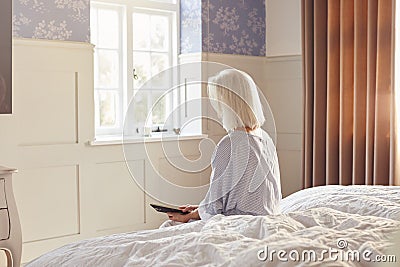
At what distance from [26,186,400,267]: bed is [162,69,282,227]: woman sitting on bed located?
0.45m

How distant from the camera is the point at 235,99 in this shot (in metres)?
2.57

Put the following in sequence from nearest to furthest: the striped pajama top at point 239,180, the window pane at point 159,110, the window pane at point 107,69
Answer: the striped pajama top at point 239,180 < the window pane at point 107,69 < the window pane at point 159,110

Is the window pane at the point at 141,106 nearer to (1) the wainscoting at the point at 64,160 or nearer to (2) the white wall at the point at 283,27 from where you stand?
(1) the wainscoting at the point at 64,160

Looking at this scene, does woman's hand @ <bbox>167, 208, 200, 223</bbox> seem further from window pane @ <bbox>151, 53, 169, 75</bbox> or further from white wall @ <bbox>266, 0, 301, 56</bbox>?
white wall @ <bbox>266, 0, 301, 56</bbox>

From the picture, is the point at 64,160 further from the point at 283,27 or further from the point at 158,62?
the point at 283,27

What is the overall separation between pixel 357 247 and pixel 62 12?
3112mm

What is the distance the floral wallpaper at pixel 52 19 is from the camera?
4004 millimetres

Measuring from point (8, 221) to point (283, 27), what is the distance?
9.48 feet

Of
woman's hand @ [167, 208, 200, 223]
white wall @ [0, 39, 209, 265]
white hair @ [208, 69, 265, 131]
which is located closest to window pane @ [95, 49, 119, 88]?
white wall @ [0, 39, 209, 265]

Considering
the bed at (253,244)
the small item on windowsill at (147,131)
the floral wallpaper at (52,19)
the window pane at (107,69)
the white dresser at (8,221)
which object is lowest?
the white dresser at (8,221)

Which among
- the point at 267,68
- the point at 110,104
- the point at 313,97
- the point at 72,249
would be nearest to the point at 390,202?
the point at 72,249

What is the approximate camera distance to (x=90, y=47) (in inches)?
169

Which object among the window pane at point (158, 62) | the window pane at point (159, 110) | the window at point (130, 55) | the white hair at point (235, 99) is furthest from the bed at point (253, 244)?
the window pane at point (158, 62)

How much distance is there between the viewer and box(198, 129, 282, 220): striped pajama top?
2490 millimetres
